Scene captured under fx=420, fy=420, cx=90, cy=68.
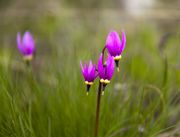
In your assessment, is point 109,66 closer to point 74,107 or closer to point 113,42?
point 113,42

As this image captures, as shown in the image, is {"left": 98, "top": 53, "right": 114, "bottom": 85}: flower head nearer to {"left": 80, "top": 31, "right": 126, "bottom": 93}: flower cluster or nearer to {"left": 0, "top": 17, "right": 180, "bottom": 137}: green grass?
{"left": 80, "top": 31, "right": 126, "bottom": 93}: flower cluster

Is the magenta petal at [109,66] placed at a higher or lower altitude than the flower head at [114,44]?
lower

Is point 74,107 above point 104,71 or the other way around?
the other way around

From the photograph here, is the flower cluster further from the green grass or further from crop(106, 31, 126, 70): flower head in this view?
the green grass

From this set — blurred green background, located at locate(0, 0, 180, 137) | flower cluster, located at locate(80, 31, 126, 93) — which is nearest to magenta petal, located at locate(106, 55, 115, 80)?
flower cluster, located at locate(80, 31, 126, 93)

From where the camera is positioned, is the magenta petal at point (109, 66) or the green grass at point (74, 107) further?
the green grass at point (74, 107)

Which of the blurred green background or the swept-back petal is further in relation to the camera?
the blurred green background

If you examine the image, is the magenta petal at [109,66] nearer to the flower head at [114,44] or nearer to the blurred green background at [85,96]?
the flower head at [114,44]

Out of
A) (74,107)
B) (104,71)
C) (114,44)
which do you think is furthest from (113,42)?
(74,107)

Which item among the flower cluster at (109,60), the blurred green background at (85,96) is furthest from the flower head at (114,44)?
the blurred green background at (85,96)

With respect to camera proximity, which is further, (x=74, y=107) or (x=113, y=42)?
(x=74, y=107)

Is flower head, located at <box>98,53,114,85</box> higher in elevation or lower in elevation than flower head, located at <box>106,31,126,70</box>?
lower

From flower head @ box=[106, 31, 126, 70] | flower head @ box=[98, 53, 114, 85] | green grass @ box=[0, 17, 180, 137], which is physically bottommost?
green grass @ box=[0, 17, 180, 137]
